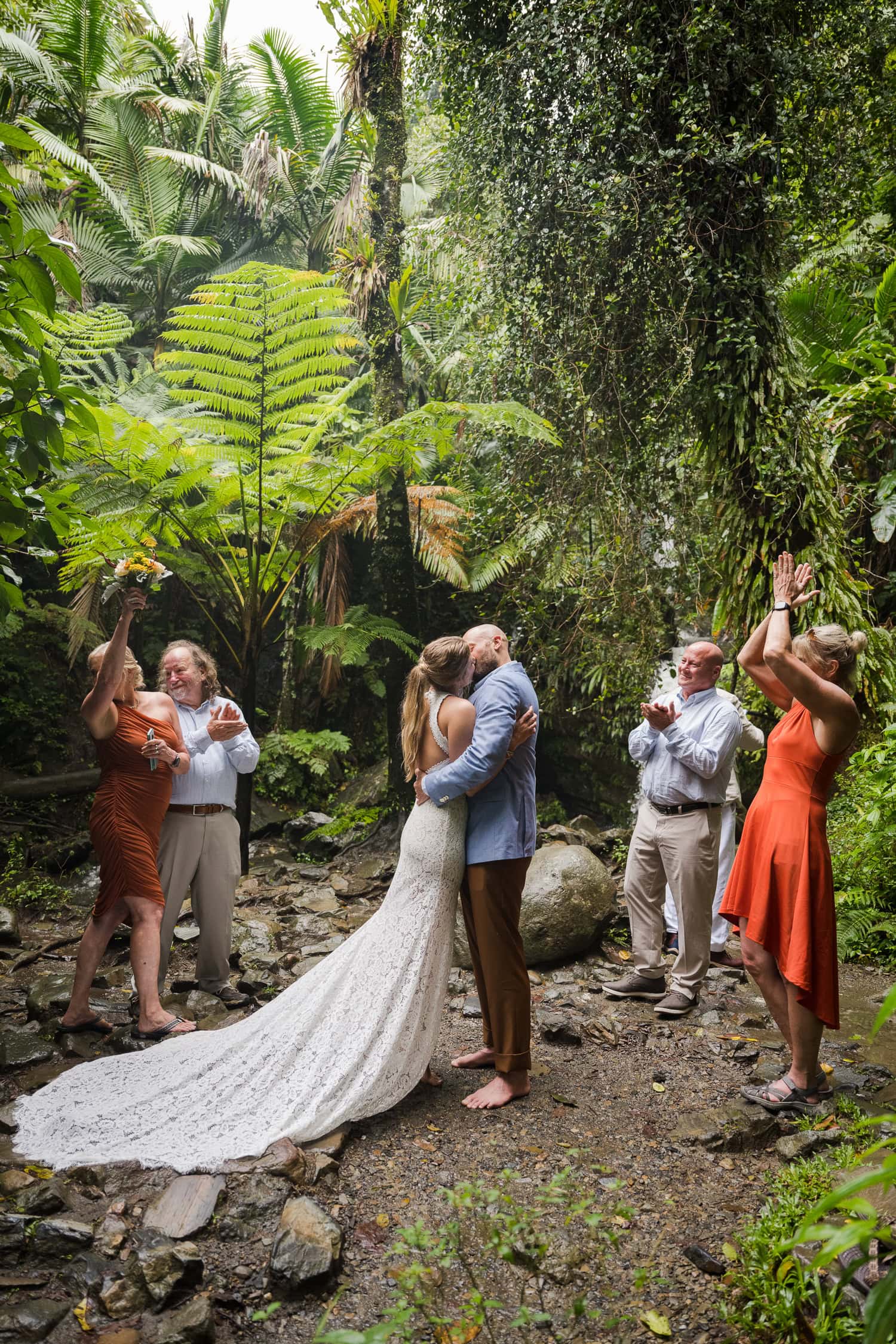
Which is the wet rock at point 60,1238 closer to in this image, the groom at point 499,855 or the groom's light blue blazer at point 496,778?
the groom at point 499,855

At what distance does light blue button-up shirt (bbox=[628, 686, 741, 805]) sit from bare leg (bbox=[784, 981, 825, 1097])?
130cm

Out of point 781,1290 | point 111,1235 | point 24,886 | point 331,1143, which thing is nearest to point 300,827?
point 24,886

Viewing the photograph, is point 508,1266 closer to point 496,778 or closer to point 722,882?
point 496,778

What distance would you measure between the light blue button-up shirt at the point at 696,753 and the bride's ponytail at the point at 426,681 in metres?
1.53

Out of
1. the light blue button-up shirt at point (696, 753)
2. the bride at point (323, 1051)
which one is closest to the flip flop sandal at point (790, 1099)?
the bride at point (323, 1051)

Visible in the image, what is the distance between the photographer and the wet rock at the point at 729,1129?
3484mm

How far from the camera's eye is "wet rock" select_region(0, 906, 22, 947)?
5883mm

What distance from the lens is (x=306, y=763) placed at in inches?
396

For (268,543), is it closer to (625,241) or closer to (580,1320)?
(625,241)

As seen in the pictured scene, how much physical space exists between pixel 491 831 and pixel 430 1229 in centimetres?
142

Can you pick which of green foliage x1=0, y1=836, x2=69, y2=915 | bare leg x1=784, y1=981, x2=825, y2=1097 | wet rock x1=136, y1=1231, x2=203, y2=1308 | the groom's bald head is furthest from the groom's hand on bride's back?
green foliage x1=0, y1=836, x2=69, y2=915

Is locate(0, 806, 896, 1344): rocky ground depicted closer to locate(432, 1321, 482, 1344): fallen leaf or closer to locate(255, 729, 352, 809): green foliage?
locate(432, 1321, 482, 1344): fallen leaf

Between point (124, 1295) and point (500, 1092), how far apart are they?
5.53 feet

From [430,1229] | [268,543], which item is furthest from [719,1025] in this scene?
[268,543]
